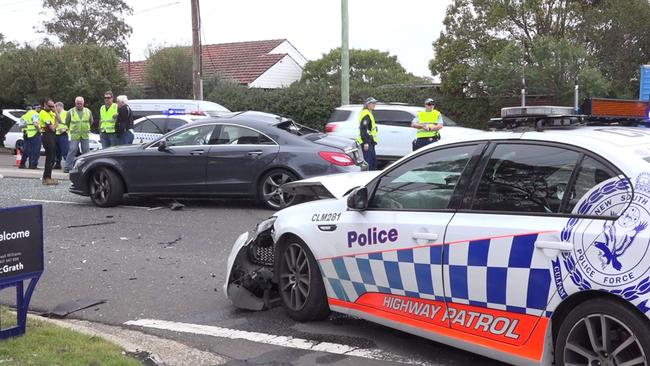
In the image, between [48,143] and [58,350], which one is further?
[48,143]

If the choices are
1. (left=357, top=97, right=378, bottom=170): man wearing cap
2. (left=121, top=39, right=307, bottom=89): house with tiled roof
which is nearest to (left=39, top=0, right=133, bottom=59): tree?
(left=121, top=39, right=307, bottom=89): house with tiled roof

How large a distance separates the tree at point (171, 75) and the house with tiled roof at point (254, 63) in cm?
440

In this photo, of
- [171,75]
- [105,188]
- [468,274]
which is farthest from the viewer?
[171,75]

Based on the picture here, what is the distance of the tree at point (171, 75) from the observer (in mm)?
31547

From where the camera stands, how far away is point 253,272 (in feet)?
18.7

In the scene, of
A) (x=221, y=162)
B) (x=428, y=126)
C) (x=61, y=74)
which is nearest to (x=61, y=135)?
(x=221, y=162)

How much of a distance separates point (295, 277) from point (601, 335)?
8.37 ft

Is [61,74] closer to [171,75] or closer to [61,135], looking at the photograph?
[171,75]

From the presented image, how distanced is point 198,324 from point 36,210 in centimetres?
157

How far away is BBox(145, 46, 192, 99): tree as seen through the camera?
31547mm

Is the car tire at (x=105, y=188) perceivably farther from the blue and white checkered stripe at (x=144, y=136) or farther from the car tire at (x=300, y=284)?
the car tire at (x=300, y=284)

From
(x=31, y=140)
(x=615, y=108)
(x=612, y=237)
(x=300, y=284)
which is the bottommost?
(x=300, y=284)

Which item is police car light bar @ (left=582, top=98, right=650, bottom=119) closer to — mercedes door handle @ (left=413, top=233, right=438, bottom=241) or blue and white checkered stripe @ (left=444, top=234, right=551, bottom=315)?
blue and white checkered stripe @ (left=444, top=234, right=551, bottom=315)

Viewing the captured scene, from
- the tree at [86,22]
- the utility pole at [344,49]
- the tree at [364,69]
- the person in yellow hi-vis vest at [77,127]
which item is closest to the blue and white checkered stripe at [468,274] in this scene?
the person in yellow hi-vis vest at [77,127]
